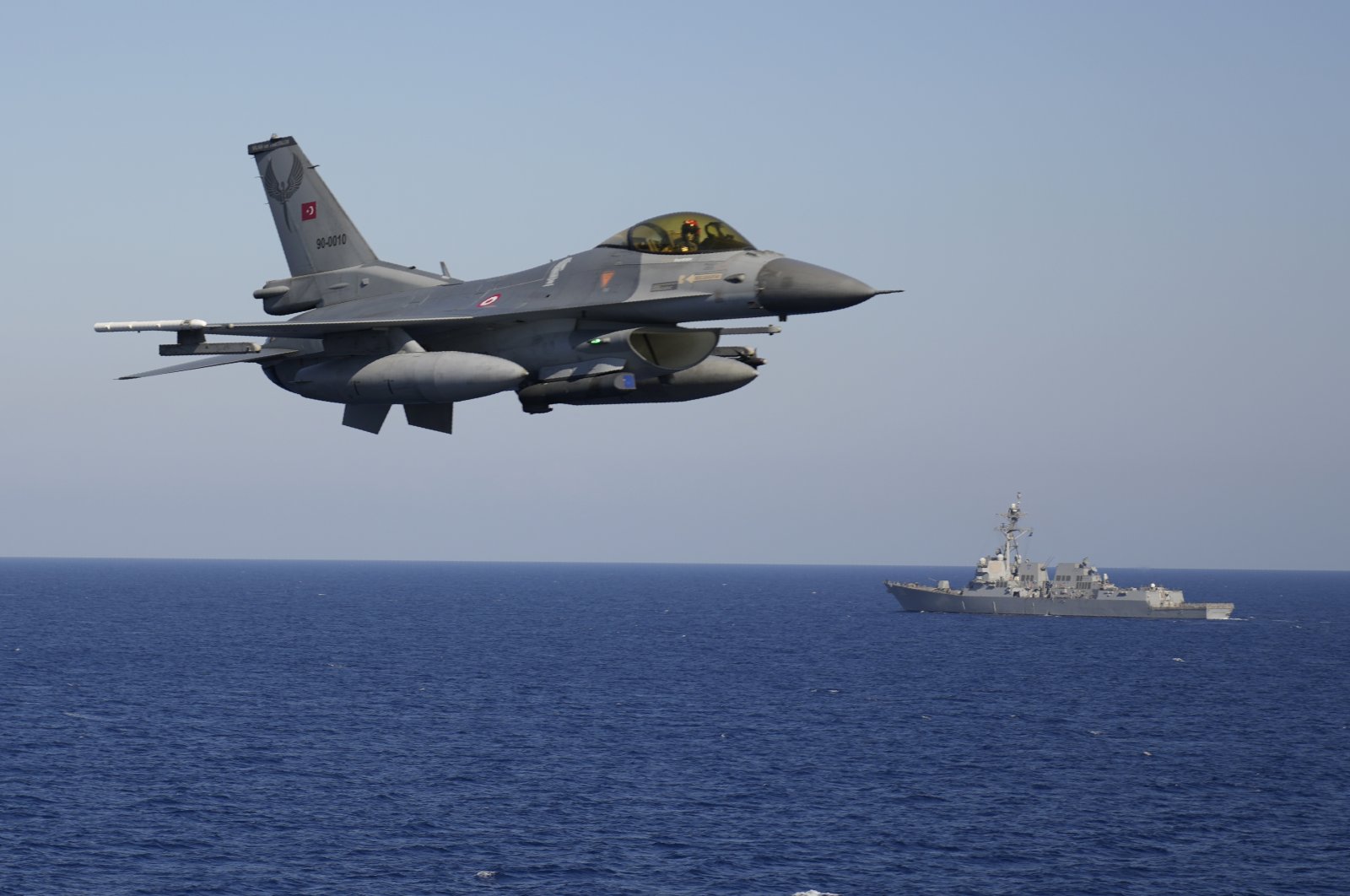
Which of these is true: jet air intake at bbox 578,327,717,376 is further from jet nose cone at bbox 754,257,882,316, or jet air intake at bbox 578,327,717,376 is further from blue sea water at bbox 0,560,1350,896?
blue sea water at bbox 0,560,1350,896

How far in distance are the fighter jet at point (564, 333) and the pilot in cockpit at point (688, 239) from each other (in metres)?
0.02

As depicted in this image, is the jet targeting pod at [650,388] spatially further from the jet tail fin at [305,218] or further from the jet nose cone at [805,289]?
the jet tail fin at [305,218]

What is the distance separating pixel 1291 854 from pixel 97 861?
295ft

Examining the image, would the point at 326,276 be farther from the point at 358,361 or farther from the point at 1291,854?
the point at 1291,854

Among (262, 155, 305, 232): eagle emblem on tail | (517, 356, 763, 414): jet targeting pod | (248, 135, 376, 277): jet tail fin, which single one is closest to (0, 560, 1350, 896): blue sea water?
(248, 135, 376, 277): jet tail fin

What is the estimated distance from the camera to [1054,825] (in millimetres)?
112750

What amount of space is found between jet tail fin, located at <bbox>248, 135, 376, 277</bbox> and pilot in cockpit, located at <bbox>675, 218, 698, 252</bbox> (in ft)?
31.2

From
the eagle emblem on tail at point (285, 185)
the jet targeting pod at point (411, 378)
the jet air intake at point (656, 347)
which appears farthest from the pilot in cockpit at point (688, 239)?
the eagle emblem on tail at point (285, 185)

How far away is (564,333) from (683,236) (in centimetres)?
290

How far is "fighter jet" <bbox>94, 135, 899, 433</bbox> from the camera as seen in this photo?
23.7 meters

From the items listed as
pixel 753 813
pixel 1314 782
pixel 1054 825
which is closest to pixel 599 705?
pixel 753 813

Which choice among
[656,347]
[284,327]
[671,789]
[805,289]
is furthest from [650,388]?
[671,789]

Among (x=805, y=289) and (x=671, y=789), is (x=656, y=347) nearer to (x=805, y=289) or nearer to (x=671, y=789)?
(x=805, y=289)

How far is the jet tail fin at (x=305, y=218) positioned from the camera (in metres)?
31.4
